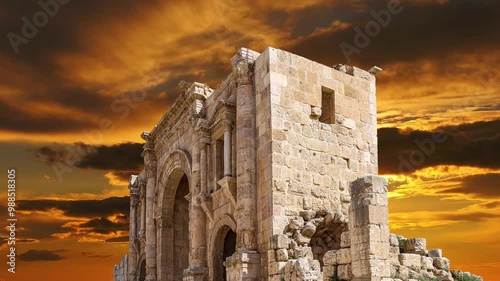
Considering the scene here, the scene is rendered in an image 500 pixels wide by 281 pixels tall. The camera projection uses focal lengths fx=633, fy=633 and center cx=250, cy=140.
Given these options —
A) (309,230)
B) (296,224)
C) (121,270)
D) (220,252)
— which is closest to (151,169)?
(220,252)

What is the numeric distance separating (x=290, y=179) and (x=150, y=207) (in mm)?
9786

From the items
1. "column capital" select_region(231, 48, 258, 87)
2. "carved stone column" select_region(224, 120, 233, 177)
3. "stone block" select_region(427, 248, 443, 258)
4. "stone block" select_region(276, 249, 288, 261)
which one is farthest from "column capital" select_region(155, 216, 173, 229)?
"stone block" select_region(427, 248, 443, 258)

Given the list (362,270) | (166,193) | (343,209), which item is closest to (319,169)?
(343,209)

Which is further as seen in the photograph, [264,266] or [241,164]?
[241,164]

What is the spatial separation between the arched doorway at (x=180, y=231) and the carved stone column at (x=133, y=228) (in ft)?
11.4

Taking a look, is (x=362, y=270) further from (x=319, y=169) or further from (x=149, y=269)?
(x=149, y=269)

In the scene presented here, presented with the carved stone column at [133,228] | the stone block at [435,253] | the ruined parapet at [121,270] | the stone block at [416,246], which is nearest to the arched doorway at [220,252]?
the stone block at [416,246]

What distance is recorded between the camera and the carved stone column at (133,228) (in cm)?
2484

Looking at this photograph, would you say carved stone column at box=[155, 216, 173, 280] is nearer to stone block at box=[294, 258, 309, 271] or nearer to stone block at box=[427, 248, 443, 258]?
stone block at box=[294, 258, 309, 271]

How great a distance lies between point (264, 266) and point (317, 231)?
150cm

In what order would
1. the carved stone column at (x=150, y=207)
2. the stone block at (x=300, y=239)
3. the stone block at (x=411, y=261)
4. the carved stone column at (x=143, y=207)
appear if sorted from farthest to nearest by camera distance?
the carved stone column at (x=143, y=207) < the carved stone column at (x=150, y=207) < the stone block at (x=300, y=239) < the stone block at (x=411, y=261)

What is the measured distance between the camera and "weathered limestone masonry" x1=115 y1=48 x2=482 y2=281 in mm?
11828

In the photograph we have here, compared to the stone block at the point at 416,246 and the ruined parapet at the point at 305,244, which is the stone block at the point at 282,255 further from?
the stone block at the point at 416,246

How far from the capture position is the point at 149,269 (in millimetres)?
22453
